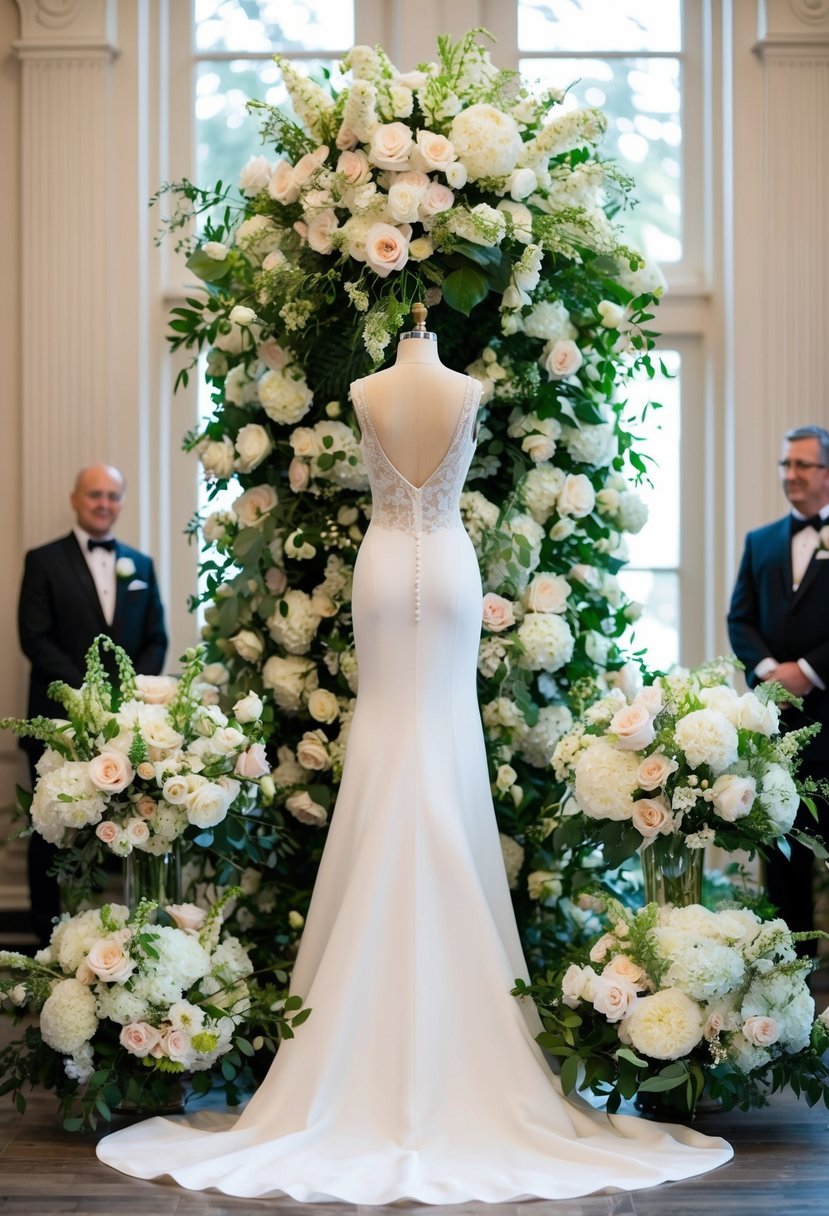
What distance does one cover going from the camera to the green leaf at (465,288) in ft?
13.6

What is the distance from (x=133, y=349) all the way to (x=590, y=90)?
2.36 metres

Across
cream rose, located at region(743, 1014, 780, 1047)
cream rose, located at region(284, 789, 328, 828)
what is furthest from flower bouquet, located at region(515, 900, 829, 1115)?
cream rose, located at region(284, 789, 328, 828)

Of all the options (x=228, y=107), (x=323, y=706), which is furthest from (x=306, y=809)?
(x=228, y=107)

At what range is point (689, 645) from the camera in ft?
21.2

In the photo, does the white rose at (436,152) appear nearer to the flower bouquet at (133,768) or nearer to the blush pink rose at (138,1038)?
the flower bouquet at (133,768)

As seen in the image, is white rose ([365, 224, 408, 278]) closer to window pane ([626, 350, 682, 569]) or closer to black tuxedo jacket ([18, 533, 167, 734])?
black tuxedo jacket ([18, 533, 167, 734])

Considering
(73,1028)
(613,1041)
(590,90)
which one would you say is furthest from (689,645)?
(73,1028)

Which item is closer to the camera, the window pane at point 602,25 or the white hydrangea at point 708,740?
the white hydrangea at point 708,740

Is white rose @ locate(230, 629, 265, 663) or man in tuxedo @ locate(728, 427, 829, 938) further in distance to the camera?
man in tuxedo @ locate(728, 427, 829, 938)

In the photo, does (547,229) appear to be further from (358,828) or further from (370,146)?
(358,828)

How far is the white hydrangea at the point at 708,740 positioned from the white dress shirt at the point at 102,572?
2809 millimetres

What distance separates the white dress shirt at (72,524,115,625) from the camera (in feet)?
19.3

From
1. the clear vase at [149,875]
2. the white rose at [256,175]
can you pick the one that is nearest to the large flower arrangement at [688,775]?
the clear vase at [149,875]

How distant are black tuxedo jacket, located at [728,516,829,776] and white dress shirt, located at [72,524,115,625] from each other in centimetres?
244
